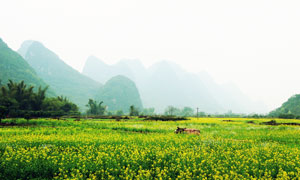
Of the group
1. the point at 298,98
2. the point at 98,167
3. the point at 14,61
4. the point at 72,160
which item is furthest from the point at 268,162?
the point at 14,61

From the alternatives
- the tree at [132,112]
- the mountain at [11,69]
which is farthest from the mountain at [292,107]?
the mountain at [11,69]

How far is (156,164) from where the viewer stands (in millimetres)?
10031

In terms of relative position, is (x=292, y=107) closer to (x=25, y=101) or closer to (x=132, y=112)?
(x=132, y=112)

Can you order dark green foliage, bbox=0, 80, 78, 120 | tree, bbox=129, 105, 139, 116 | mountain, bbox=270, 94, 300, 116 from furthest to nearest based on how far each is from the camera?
1. mountain, bbox=270, 94, 300, 116
2. tree, bbox=129, 105, 139, 116
3. dark green foliage, bbox=0, 80, 78, 120

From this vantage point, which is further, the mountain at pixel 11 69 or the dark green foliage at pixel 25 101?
the mountain at pixel 11 69

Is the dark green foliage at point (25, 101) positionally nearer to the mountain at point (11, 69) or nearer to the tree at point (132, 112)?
the tree at point (132, 112)

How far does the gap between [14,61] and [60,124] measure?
161 metres

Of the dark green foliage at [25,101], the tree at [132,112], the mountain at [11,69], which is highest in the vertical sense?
the mountain at [11,69]

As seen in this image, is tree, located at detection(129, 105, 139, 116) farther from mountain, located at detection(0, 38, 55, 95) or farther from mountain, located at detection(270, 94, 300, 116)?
→ mountain, located at detection(0, 38, 55, 95)

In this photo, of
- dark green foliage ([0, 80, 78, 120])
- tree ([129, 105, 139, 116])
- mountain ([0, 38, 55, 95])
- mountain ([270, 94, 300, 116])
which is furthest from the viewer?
mountain ([0, 38, 55, 95])

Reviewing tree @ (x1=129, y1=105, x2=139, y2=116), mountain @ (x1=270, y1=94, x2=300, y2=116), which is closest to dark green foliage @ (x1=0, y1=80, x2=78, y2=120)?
tree @ (x1=129, y1=105, x2=139, y2=116)

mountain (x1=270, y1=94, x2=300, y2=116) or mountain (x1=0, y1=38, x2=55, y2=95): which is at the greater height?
mountain (x1=0, y1=38, x2=55, y2=95)

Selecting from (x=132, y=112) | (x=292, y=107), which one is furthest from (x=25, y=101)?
(x=292, y=107)

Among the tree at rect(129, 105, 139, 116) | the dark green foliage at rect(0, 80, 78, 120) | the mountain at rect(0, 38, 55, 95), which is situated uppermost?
the mountain at rect(0, 38, 55, 95)
